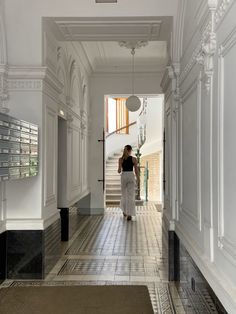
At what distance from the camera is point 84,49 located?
28.2 ft

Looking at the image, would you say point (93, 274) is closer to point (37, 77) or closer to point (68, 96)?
point (37, 77)

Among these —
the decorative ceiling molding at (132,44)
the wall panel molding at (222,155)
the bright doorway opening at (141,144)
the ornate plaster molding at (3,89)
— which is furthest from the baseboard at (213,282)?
the bright doorway opening at (141,144)

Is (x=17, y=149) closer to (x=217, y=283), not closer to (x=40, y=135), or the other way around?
(x=40, y=135)

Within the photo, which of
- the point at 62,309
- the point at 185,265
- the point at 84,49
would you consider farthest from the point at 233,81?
the point at 84,49

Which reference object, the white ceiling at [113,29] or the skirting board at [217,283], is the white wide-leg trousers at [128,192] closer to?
the white ceiling at [113,29]

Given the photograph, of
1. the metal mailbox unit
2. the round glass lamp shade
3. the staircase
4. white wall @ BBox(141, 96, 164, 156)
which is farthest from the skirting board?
white wall @ BBox(141, 96, 164, 156)

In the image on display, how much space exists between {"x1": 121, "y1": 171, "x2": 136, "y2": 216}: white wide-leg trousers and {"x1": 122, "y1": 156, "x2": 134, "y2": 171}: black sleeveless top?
0.10m

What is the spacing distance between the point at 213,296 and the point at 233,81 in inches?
50.7

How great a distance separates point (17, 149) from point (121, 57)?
632 cm

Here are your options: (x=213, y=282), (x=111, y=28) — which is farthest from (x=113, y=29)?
(x=213, y=282)

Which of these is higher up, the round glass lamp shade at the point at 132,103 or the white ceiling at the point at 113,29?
the white ceiling at the point at 113,29

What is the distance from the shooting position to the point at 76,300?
414cm

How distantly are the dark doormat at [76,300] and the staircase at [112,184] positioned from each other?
27.6ft

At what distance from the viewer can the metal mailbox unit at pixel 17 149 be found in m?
3.67
